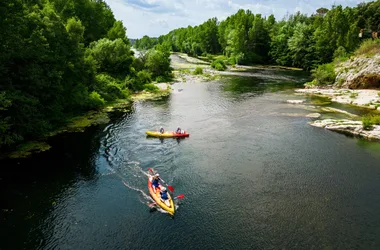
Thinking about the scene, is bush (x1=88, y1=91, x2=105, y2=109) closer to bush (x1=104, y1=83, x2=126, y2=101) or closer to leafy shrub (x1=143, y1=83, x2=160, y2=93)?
bush (x1=104, y1=83, x2=126, y2=101)

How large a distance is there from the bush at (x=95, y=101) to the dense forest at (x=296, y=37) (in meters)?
71.9

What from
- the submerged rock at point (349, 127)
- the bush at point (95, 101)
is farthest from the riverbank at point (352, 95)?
the bush at point (95, 101)

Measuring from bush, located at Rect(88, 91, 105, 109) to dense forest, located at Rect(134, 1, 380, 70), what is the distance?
71916 millimetres

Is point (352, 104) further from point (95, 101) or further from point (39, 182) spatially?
point (39, 182)

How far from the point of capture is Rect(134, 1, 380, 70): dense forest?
311ft

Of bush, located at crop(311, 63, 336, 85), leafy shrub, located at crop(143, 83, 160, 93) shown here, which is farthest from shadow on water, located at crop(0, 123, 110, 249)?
bush, located at crop(311, 63, 336, 85)

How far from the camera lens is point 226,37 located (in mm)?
145500

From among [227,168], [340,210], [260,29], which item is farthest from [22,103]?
[260,29]

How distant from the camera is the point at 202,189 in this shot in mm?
24703

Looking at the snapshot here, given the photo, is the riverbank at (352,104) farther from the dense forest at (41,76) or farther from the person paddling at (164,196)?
the dense forest at (41,76)

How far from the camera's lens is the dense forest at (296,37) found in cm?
9481

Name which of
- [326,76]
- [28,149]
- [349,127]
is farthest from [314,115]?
[28,149]

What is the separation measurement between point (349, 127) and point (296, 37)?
8359cm

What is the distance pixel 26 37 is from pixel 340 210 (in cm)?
3497
